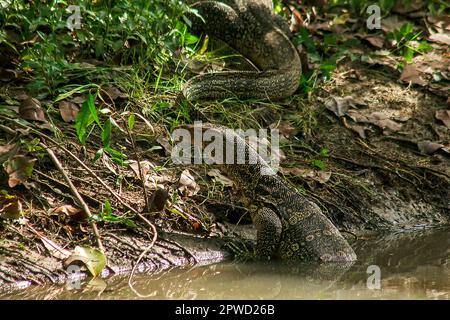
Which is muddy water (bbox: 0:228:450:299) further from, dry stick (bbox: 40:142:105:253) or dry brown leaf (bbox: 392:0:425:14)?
dry brown leaf (bbox: 392:0:425:14)

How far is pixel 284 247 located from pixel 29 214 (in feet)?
6.98

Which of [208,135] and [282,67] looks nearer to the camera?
[208,135]

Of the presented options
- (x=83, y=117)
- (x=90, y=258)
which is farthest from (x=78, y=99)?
(x=90, y=258)

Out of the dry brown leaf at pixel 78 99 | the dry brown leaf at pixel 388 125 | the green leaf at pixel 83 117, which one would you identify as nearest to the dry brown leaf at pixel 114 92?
the dry brown leaf at pixel 78 99

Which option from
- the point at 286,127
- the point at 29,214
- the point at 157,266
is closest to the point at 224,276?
the point at 157,266

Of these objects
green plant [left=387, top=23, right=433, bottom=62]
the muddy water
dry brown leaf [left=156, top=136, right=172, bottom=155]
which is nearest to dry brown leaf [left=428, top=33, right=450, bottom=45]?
green plant [left=387, top=23, right=433, bottom=62]

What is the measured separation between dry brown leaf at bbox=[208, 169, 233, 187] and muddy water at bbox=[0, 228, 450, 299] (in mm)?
1085

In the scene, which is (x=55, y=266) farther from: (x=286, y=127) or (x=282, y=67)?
(x=282, y=67)

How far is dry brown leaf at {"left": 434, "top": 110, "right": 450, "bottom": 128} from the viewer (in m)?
8.89

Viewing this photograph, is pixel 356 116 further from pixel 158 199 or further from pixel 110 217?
pixel 110 217

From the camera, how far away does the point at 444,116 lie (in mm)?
8977

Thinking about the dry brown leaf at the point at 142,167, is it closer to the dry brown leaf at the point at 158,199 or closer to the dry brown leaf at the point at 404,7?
the dry brown leaf at the point at 158,199

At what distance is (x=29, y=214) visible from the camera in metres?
6.05

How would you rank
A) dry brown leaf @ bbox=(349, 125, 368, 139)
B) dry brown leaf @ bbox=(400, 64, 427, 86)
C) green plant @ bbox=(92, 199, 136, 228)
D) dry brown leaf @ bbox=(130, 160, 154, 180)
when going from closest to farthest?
green plant @ bbox=(92, 199, 136, 228) → dry brown leaf @ bbox=(130, 160, 154, 180) → dry brown leaf @ bbox=(349, 125, 368, 139) → dry brown leaf @ bbox=(400, 64, 427, 86)
